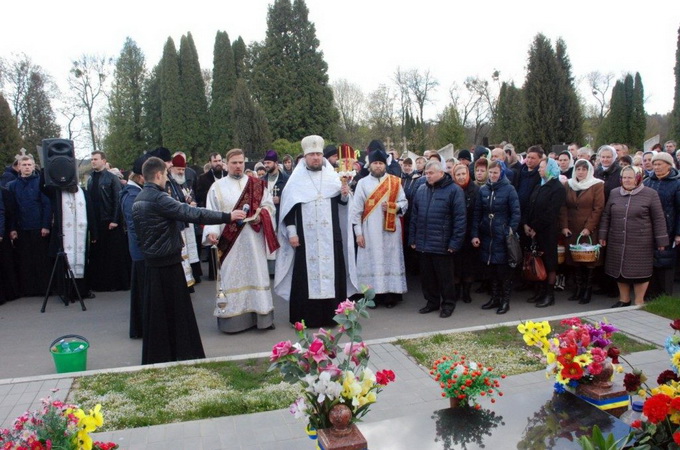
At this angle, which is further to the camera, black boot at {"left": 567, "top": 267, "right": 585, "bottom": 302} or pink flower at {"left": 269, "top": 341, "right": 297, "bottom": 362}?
black boot at {"left": 567, "top": 267, "right": 585, "bottom": 302}

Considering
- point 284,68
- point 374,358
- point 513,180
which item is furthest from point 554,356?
point 284,68

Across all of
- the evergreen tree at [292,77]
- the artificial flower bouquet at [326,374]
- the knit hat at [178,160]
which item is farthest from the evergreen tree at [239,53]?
the artificial flower bouquet at [326,374]

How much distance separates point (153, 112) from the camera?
48406 mm

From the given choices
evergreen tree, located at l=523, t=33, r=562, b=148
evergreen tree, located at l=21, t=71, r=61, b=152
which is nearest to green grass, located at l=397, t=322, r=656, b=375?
evergreen tree, located at l=523, t=33, r=562, b=148

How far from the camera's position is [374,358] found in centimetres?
604

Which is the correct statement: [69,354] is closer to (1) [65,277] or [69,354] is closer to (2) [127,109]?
(1) [65,277]

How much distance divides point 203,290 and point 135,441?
5.68m

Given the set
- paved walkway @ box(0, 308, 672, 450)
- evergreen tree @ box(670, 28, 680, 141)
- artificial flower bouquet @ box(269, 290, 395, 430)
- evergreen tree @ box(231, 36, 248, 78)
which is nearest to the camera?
artificial flower bouquet @ box(269, 290, 395, 430)

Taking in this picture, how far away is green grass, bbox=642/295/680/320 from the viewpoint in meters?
7.20

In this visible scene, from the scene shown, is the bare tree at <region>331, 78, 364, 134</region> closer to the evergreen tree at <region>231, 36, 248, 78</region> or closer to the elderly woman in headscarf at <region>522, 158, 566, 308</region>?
the evergreen tree at <region>231, 36, 248, 78</region>

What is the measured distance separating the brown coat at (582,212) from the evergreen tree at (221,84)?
39.6 m

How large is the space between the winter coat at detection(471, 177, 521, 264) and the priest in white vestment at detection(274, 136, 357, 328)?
6.29 ft

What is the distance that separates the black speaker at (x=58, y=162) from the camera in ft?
28.9

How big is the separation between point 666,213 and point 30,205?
9.78m
